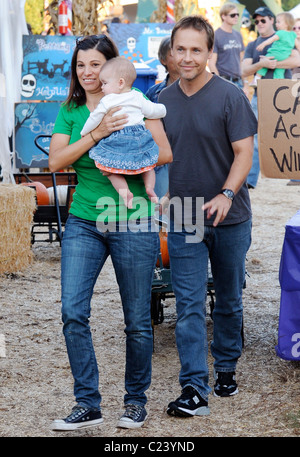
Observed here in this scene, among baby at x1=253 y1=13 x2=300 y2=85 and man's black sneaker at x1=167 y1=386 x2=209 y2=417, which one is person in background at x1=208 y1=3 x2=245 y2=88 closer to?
baby at x1=253 y1=13 x2=300 y2=85

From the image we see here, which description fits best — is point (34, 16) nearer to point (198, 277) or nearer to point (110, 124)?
point (198, 277)

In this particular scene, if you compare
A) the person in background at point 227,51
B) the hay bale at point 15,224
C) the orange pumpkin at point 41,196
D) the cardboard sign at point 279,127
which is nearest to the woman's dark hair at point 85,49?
the cardboard sign at point 279,127

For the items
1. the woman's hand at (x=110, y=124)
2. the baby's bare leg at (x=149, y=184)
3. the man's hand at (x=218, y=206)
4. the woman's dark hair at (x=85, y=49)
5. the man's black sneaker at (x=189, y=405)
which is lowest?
the man's black sneaker at (x=189, y=405)

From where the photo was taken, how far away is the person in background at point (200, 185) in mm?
3996

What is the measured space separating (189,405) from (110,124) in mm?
1438

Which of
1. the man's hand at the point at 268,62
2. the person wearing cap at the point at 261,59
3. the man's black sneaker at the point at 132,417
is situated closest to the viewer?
the man's black sneaker at the point at 132,417

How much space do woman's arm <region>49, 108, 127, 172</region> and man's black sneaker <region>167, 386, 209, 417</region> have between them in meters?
1.29

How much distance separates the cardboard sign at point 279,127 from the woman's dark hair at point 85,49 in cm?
106

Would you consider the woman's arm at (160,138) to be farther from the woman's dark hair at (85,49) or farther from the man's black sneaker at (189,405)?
the man's black sneaker at (189,405)

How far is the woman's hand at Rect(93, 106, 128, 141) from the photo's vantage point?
355 centimetres

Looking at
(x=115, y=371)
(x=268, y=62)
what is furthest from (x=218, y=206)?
(x=268, y=62)

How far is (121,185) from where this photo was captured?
11.6 ft

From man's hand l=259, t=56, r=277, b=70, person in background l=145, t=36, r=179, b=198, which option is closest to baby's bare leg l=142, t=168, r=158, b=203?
person in background l=145, t=36, r=179, b=198

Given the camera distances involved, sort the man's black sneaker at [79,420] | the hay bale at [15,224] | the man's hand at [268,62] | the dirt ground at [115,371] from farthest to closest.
Result: the man's hand at [268,62]
the hay bale at [15,224]
the dirt ground at [115,371]
the man's black sneaker at [79,420]
